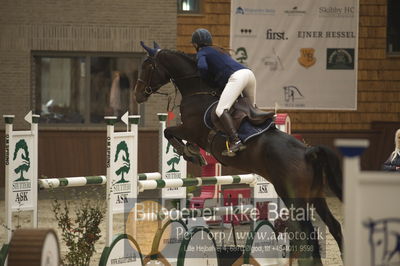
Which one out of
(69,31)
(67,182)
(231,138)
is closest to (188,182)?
(231,138)

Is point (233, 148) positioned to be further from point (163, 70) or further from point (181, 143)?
point (163, 70)

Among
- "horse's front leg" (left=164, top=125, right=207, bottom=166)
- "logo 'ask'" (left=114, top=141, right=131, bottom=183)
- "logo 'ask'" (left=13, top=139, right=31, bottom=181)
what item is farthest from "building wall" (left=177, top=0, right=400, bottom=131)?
"logo 'ask'" (left=13, top=139, right=31, bottom=181)

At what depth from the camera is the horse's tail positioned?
790cm

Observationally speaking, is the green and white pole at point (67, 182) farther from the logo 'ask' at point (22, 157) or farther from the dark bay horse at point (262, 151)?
the dark bay horse at point (262, 151)

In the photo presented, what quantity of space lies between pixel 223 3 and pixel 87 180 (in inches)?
420

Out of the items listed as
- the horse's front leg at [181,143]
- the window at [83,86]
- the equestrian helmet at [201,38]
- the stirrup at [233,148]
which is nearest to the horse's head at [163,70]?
Answer: the equestrian helmet at [201,38]

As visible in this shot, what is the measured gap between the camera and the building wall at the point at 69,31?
17594mm

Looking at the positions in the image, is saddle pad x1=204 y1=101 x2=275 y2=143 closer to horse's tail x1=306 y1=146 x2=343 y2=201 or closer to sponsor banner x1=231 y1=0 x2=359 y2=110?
horse's tail x1=306 y1=146 x2=343 y2=201

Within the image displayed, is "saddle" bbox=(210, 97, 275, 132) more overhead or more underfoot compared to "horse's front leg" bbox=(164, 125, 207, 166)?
more overhead

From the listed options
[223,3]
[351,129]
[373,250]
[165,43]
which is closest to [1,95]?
[165,43]

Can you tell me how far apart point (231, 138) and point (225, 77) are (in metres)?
0.80

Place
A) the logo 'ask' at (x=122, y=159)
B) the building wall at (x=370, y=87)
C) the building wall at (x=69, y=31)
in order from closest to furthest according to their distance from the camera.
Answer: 1. the logo 'ask' at (x=122, y=159)
2. the building wall at (x=69, y=31)
3. the building wall at (x=370, y=87)

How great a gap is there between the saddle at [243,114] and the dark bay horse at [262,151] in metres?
0.13

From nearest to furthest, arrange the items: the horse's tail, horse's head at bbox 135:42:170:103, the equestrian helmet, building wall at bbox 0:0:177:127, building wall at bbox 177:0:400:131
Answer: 1. the horse's tail
2. the equestrian helmet
3. horse's head at bbox 135:42:170:103
4. building wall at bbox 0:0:177:127
5. building wall at bbox 177:0:400:131
